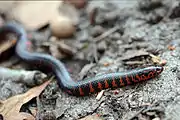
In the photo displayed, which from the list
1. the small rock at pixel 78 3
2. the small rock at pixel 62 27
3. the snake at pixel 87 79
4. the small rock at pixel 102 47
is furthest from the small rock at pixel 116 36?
the small rock at pixel 78 3

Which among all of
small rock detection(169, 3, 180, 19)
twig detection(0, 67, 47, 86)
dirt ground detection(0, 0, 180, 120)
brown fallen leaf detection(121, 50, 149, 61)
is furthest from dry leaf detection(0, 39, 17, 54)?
small rock detection(169, 3, 180, 19)

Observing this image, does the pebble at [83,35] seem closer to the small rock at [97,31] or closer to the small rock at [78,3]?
the small rock at [97,31]

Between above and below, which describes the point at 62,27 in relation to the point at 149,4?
below

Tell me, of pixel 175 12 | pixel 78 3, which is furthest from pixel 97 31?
pixel 175 12

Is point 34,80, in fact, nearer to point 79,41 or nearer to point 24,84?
point 24,84

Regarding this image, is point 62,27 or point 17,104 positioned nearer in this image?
point 17,104

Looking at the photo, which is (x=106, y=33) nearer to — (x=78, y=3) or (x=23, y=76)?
(x=78, y=3)

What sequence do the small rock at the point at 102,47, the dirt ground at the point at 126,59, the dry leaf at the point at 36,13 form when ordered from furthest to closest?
the dry leaf at the point at 36,13 → the small rock at the point at 102,47 → the dirt ground at the point at 126,59
